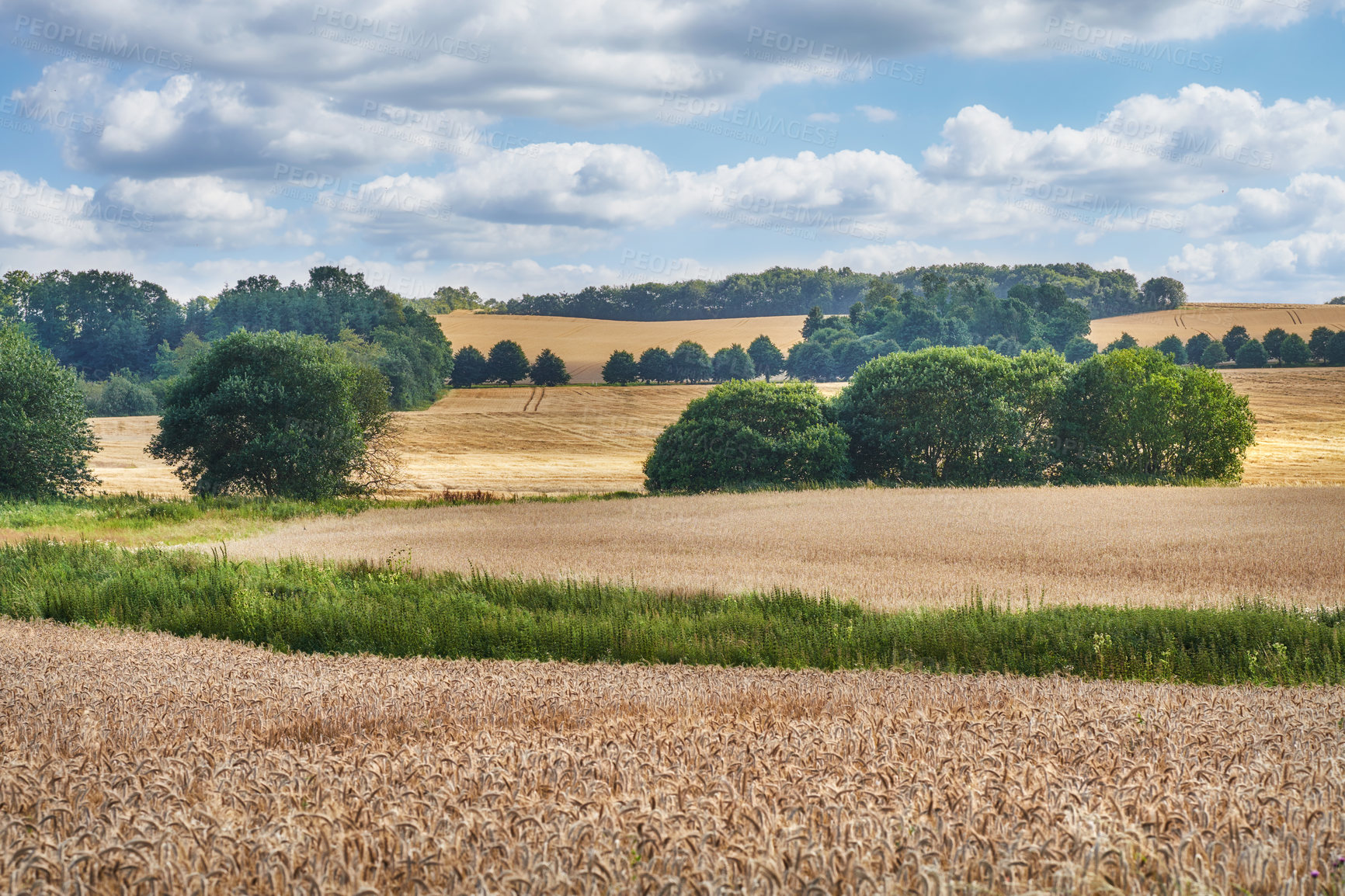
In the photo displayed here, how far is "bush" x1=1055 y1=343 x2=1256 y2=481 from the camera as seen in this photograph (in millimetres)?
48969

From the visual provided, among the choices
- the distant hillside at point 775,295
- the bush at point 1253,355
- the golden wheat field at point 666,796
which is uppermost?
the distant hillside at point 775,295

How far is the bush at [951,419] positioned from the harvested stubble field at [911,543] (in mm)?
8453

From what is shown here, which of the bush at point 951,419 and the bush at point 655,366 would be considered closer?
the bush at point 951,419

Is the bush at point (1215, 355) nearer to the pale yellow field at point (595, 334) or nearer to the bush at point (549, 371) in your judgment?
the pale yellow field at point (595, 334)

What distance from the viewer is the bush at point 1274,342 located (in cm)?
11469

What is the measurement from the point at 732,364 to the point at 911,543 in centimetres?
10454

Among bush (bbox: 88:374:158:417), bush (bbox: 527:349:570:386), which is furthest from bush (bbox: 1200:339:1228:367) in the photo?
bush (bbox: 88:374:158:417)

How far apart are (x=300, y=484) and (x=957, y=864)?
151 ft

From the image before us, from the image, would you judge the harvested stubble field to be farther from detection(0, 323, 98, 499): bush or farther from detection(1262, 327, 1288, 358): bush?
detection(1262, 327, 1288, 358): bush

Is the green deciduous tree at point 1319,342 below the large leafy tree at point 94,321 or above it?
below

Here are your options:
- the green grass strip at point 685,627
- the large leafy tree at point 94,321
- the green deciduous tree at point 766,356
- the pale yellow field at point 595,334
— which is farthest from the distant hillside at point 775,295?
the green grass strip at point 685,627

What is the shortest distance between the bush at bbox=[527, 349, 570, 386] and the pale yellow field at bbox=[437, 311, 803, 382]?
16.1 feet

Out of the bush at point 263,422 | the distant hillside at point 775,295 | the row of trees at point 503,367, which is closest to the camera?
the bush at point 263,422

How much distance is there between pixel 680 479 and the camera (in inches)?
1927
